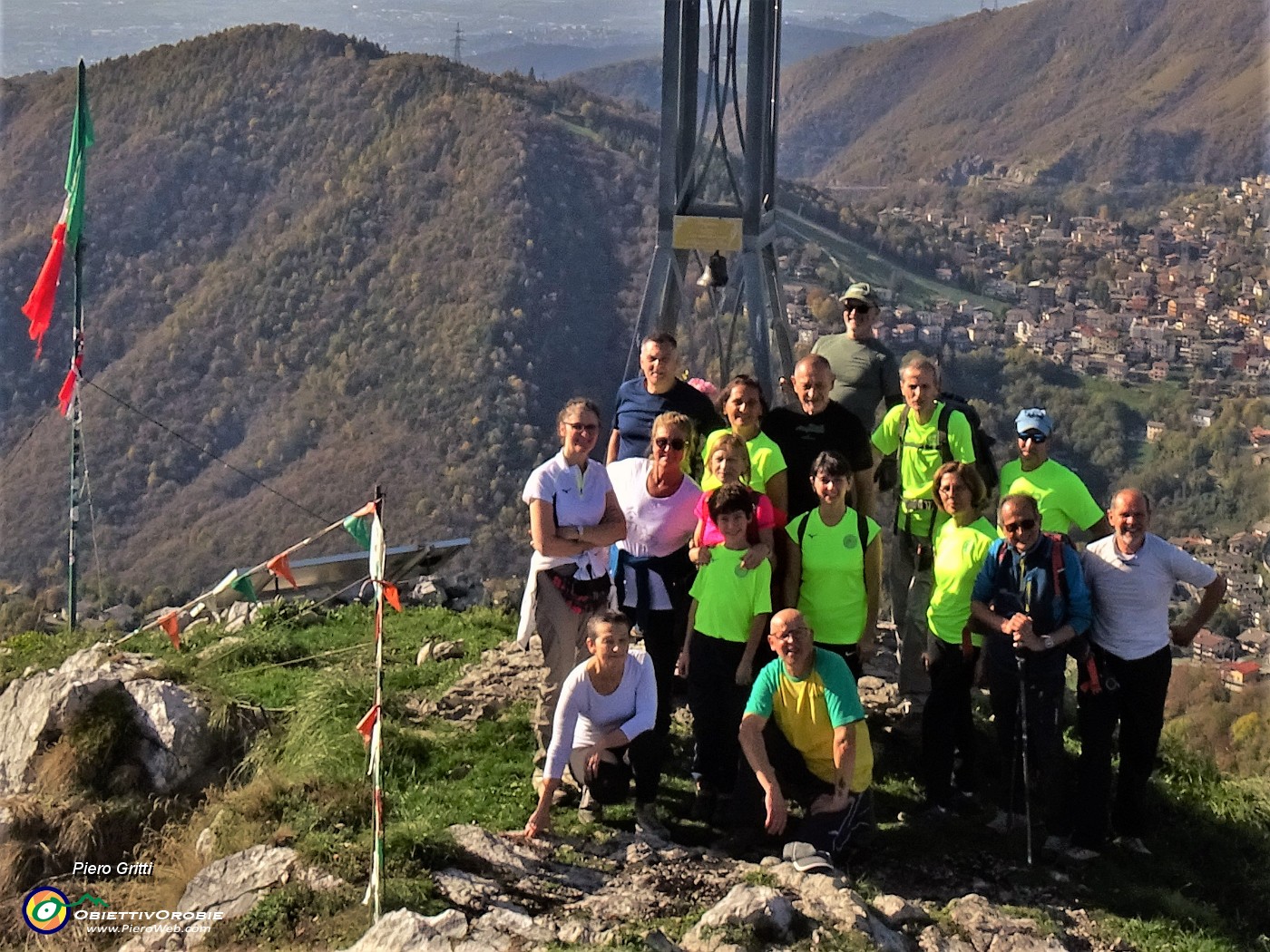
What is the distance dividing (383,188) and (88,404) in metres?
12.3

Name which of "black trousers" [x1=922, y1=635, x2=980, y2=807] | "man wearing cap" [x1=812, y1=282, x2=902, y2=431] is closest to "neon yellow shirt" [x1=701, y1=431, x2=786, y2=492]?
"man wearing cap" [x1=812, y1=282, x2=902, y2=431]

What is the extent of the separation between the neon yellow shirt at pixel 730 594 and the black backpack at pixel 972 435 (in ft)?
3.50

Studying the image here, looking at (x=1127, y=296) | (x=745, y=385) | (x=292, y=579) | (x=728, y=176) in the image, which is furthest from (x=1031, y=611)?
(x=1127, y=296)

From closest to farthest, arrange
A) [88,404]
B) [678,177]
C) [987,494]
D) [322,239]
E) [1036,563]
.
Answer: [1036,563] < [987,494] < [678,177] < [88,404] < [322,239]

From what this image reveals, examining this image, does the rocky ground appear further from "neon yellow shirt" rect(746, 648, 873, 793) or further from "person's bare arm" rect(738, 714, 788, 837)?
"neon yellow shirt" rect(746, 648, 873, 793)

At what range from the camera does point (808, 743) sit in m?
5.43

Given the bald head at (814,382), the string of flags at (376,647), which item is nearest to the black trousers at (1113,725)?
the bald head at (814,382)

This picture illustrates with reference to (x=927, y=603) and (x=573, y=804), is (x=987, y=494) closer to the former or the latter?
(x=927, y=603)

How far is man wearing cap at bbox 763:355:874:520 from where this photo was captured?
19.8 feet

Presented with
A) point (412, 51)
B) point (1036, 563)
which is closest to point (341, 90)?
point (412, 51)

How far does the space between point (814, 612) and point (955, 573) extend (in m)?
0.59

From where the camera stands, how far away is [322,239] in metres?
46.4

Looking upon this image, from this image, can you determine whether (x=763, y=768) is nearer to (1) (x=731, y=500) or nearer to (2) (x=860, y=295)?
(1) (x=731, y=500)

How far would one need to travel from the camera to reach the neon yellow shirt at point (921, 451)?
6113 millimetres
